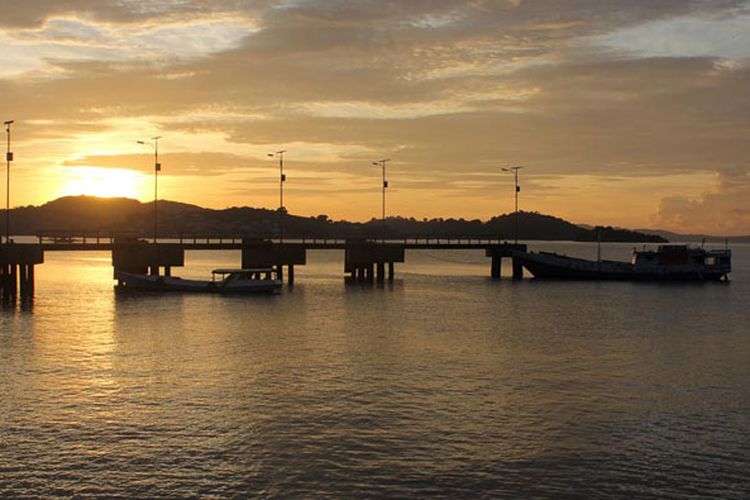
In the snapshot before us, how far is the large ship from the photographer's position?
12144 cm

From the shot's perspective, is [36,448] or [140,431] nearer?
[36,448]

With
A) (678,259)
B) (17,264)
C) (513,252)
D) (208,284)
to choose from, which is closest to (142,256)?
(208,284)

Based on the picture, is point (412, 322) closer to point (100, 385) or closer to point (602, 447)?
point (100, 385)

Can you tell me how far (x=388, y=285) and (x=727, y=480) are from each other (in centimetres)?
8886

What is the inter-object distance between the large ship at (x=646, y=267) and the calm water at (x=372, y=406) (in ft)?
182

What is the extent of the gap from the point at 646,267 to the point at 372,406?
96.2m

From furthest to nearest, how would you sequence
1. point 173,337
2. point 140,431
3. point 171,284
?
point 171,284 < point 173,337 < point 140,431

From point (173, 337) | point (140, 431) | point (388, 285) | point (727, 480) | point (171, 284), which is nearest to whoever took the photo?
point (727, 480)

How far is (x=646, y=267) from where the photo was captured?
12162 centimetres

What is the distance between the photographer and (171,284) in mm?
95438

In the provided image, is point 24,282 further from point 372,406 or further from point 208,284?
point 372,406

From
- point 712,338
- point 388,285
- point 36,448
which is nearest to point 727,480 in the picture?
point 36,448

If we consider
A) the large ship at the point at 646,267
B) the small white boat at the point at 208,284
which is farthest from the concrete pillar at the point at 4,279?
the large ship at the point at 646,267

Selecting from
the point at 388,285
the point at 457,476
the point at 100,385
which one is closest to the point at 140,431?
the point at 100,385
